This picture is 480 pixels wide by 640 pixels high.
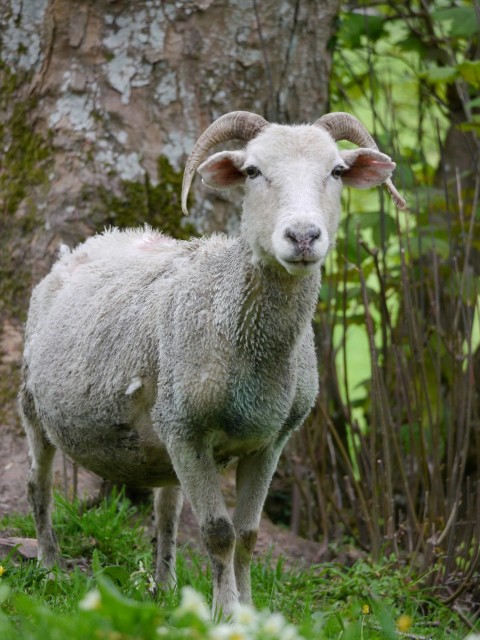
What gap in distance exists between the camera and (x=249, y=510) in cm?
406

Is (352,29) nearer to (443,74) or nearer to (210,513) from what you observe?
(443,74)

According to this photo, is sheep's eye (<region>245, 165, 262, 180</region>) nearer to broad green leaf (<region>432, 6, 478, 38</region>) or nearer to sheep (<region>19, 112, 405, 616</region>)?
sheep (<region>19, 112, 405, 616</region>)

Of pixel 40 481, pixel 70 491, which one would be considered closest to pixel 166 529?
pixel 40 481

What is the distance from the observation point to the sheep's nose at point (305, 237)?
3406 mm

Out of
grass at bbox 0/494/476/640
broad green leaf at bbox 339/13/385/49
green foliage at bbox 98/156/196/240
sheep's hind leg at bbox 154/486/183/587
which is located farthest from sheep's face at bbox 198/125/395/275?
broad green leaf at bbox 339/13/385/49

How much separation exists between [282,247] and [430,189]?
9.38 feet

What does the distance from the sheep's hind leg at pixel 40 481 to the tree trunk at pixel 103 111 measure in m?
0.80

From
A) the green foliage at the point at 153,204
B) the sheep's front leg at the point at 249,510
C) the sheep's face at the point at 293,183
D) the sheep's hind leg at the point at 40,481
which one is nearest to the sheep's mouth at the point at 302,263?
the sheep's face at the point at 293,183

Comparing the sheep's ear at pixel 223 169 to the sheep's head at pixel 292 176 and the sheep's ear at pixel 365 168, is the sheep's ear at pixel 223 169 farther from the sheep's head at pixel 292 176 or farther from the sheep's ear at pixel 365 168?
the sheep's ear at pixel 365 168

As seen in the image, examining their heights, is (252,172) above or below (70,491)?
above

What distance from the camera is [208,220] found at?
5758 mm

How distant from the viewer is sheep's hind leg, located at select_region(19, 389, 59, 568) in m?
4.61

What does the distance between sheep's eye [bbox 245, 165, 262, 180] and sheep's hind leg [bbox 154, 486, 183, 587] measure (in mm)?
1611

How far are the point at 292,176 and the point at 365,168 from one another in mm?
522
